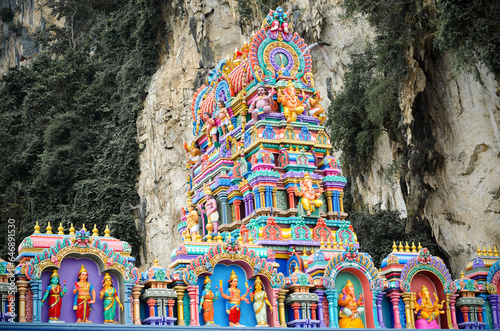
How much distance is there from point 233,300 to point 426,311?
15.3 feet

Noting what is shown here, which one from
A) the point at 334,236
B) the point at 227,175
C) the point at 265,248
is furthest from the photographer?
the point at 227,175

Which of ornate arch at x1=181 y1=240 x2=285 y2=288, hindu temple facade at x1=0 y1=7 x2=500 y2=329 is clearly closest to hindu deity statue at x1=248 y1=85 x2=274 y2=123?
hindu temple facade at x1=0 y1=7 x2=500 y2=329

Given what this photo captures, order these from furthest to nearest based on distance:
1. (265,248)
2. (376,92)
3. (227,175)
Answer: (376,92), (227,175), (265,248)

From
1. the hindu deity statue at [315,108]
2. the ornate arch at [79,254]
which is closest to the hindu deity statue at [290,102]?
the hindu deity statue at [315,108]

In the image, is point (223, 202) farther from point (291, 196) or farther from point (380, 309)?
point (380, 309)

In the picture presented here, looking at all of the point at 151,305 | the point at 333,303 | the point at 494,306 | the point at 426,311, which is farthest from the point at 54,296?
the point at 494,306

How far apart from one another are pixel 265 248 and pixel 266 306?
235 centimetres

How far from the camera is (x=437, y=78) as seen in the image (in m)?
23.7

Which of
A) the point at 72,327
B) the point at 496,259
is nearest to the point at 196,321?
the point at 72,327

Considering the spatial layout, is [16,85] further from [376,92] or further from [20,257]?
[20,257]

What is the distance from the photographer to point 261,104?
20.4 metres

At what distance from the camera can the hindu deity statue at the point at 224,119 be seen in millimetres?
21719

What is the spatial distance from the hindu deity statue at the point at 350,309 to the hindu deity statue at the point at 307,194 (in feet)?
12.4

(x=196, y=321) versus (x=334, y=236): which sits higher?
(x=334, y=236)
